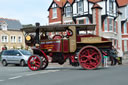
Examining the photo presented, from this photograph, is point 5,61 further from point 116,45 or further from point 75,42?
point 116,45

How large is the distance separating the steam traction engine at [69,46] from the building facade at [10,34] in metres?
42.8

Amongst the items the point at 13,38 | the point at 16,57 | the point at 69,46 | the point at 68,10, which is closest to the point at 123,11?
the point at 68,10

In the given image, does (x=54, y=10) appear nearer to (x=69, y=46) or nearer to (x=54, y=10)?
(x=54, y=10)

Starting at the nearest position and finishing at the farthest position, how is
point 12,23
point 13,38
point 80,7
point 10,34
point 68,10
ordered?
point 80,7
point 68,10
point 10,34
point 13,38
point 12,23

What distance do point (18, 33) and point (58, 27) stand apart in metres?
47.5

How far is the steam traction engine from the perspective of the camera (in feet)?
36.7

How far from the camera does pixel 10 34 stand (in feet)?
186

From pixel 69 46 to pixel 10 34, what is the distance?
46966 mm

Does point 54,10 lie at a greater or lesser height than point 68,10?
greater

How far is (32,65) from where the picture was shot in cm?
1262

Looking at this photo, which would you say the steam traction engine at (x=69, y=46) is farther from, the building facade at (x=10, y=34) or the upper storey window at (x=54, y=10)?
the building facade at (x=10, y=34)

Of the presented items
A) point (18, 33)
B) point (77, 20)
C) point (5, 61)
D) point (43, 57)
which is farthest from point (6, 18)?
point (43, 57)

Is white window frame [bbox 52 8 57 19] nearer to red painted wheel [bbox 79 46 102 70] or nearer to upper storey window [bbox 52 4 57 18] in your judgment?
upper storey window [bbox 52 4 57 18]

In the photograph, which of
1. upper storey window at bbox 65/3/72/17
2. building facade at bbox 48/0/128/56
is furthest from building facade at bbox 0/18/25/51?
upper storey window at bbox 65/3/72/17
